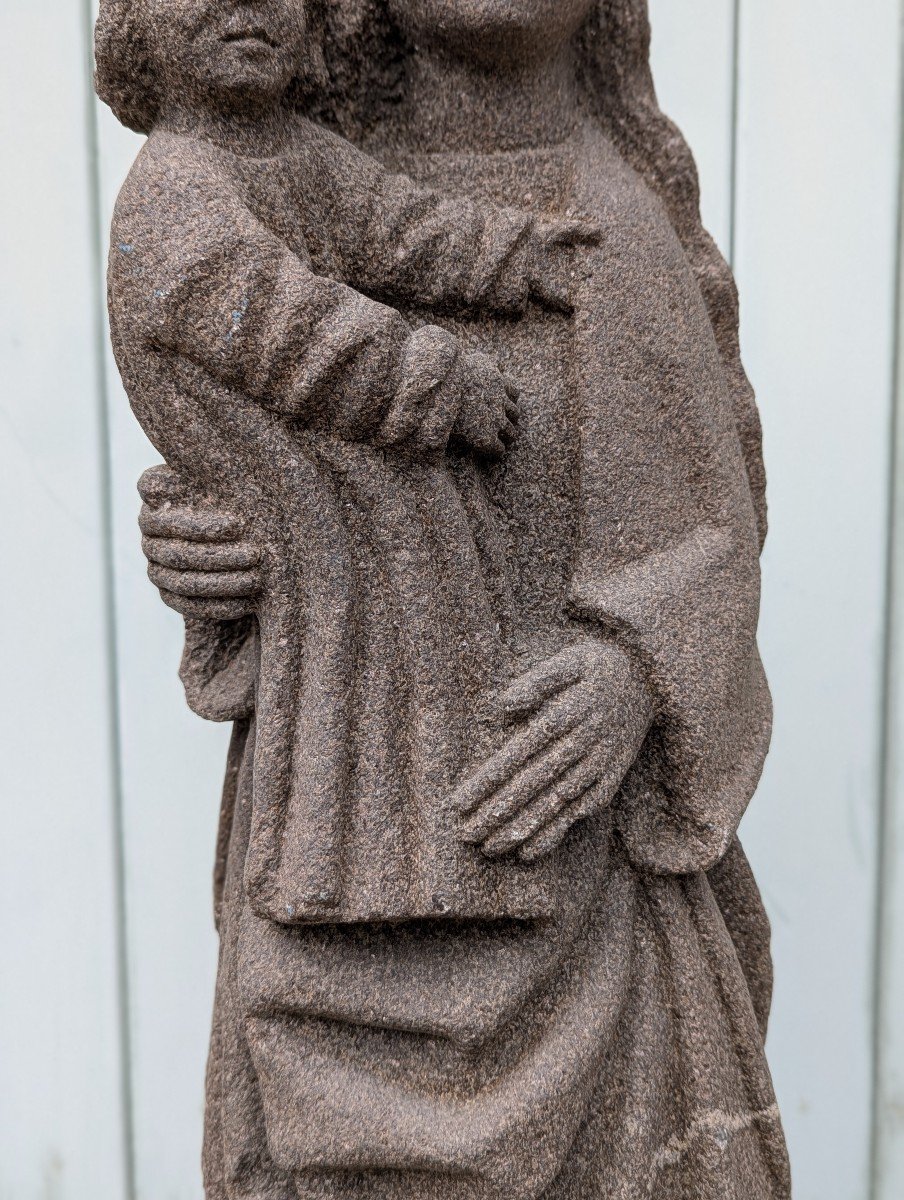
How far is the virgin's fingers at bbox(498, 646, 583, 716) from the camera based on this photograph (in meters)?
0.95

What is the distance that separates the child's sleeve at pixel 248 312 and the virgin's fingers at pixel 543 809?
290 millimetres

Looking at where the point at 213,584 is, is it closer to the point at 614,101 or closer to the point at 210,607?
the point at 210,607

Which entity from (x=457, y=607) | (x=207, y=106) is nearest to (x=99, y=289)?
(x=207, y=106)

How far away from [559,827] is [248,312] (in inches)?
17.6

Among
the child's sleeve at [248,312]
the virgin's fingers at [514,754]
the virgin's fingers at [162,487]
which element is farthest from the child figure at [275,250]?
the virgin's fingers at [514,754]

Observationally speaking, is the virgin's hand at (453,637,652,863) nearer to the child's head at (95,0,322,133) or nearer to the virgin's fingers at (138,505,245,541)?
the virgin's fingers at (138,505,245,541)

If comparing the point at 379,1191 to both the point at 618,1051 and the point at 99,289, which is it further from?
the point at 99,289

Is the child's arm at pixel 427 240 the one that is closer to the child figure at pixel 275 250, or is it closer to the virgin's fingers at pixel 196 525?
the child figure at pixel 275 250

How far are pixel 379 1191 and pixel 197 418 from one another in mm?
631

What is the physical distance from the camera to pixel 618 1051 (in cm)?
102

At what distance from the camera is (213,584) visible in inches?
37.0

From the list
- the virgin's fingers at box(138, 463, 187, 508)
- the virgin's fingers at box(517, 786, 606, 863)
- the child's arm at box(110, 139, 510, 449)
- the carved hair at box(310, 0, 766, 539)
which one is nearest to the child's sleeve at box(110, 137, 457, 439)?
the child's arm at box(110, 139, 510, 449)

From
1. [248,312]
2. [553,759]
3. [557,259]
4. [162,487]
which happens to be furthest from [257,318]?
[553,759]

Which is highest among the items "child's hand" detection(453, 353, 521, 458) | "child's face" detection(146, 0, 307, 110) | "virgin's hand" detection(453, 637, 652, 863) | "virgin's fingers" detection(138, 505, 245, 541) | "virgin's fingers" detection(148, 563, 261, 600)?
"child's face" detection(146, 0, 307, 110)
